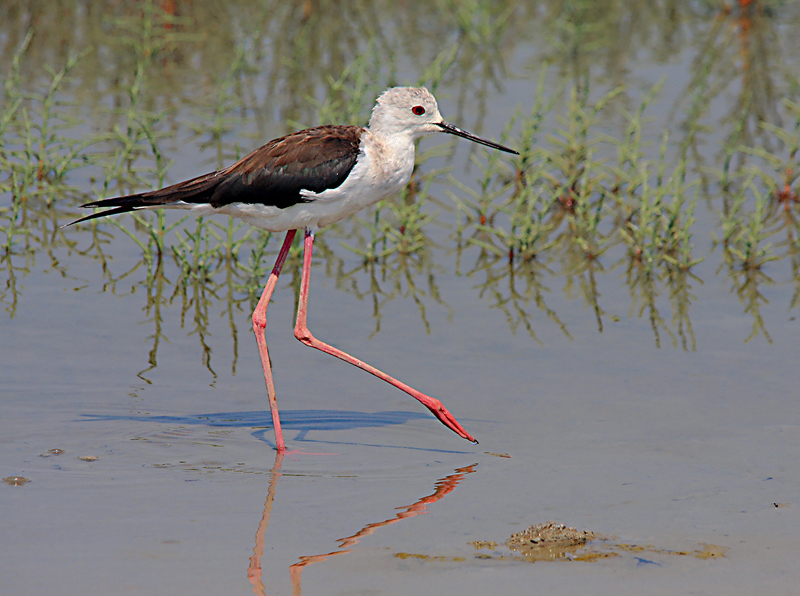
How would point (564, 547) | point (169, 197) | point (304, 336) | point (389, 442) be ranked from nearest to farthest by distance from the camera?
point (564, 547) < point (389, 442) < point (169, 197) < point (304, 336)

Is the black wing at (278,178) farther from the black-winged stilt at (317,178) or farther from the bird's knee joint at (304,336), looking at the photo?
the bird's knee joint at (304,336)

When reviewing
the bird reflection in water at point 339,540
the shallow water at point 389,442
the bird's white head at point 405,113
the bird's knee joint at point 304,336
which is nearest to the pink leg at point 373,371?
the bird's knee joint at point 304,336

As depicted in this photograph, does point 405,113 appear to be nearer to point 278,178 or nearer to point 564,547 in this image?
point 278,178

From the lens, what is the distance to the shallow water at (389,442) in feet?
11.5

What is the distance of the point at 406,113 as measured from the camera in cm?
477

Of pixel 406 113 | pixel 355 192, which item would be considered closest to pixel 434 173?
pixel 406 113

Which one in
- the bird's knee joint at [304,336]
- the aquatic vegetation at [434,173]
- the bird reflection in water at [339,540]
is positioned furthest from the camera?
the aquatic vegetation at [434,173]

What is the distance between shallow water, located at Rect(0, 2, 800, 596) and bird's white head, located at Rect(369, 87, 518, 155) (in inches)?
45.6

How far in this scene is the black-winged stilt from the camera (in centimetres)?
465

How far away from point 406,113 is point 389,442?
137 cm

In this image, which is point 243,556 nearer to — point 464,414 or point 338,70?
point 464,414

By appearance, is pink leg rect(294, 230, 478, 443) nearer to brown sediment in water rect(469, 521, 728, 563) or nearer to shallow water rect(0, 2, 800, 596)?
shallow water rect(0, 2, 800, 596)

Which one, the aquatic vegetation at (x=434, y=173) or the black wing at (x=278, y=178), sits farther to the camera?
the aquatic vegetation at (x=434, y=173)

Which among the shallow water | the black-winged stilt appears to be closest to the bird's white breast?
the black-winged stilt
